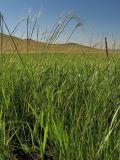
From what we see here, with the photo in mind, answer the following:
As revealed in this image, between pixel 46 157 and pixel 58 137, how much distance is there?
30 centimetres

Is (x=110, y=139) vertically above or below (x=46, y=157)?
above

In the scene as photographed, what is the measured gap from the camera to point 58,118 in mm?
1592

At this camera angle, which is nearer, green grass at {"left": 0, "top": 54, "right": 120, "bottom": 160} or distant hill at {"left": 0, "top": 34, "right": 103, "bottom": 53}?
green grass at {"left": 0, "top": 54, "right": 120, "bottom": 160}

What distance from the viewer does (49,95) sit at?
2.01 m

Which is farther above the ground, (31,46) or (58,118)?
(31,46)

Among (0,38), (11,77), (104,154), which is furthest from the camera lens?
(0,38)

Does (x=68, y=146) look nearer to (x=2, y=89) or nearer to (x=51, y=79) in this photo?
(x=2, y=89)

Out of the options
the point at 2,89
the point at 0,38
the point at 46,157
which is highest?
the point at 0,38

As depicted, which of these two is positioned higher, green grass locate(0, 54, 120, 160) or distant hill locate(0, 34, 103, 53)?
Answer: distant hill locate(0, 34, 103, 53)

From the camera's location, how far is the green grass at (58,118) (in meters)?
1.42

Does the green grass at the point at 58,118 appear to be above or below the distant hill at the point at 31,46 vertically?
below

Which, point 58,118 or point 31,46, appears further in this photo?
point 31,46

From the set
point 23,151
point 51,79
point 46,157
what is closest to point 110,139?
point 46,157

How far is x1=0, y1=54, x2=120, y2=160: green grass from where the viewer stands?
56.1 inches
